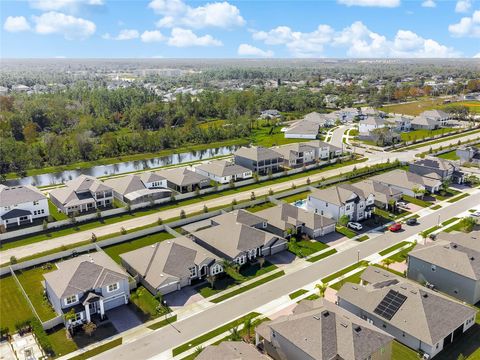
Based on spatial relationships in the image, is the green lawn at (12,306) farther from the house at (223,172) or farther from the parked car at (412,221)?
the parked car at (412,221)

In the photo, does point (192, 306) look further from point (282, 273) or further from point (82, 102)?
point (82, 102)

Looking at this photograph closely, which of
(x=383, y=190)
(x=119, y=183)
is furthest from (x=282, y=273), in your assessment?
(x=119, y=183)

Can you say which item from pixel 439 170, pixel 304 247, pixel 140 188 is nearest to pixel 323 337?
pixel 304 247

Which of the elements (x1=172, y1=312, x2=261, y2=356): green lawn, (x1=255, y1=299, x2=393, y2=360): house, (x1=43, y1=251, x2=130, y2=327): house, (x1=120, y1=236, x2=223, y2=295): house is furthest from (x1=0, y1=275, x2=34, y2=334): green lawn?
(x1=255, y1=299, x2=393, y2=360): house

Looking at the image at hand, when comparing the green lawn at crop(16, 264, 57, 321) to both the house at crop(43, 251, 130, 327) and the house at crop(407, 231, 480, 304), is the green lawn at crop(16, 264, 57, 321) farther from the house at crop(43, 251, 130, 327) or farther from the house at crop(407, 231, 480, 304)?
the house at crop(407, 231, 480, 304)

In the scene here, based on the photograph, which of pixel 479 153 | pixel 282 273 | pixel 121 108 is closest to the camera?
pixel 282 273

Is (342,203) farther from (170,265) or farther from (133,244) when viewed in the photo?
(133,244)
